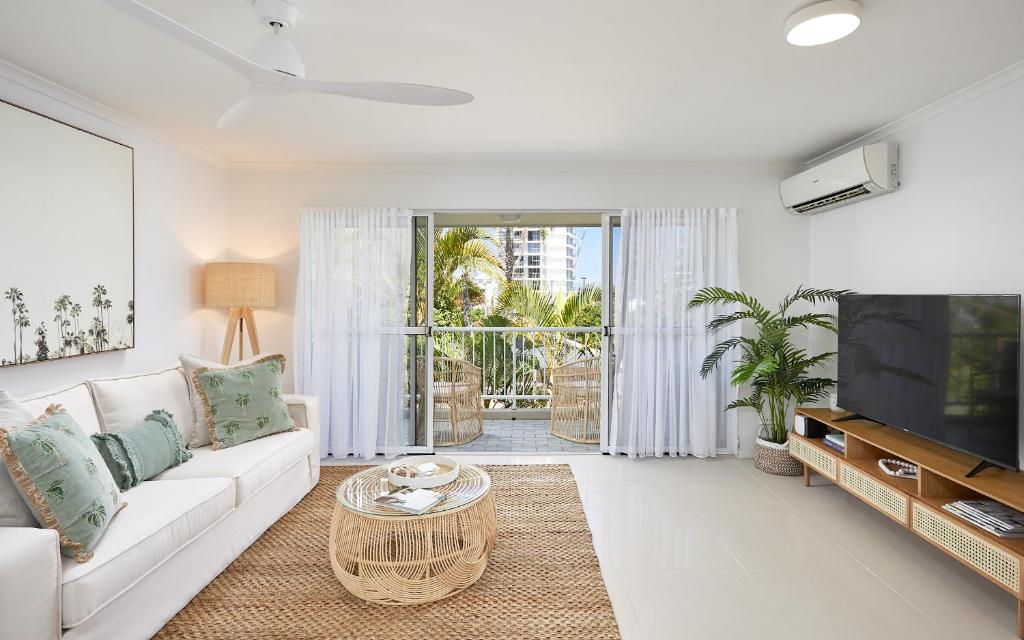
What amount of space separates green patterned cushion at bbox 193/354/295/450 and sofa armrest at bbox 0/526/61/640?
1341 mm

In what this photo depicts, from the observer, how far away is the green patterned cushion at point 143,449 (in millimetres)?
2383

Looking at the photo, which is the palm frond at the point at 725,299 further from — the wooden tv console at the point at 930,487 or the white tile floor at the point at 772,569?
the white tile floor at the point at 772,569

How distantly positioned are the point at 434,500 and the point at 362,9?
2027 mm

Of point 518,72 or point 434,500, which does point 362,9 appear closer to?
point 518,72

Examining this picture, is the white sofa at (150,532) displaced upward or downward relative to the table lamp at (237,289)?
downward

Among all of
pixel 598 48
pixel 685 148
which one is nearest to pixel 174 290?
pixel 598 48

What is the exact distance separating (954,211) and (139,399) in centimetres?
455

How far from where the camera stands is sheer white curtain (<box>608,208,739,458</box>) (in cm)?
444

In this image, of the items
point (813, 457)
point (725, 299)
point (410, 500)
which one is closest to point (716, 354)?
point (725, 299)

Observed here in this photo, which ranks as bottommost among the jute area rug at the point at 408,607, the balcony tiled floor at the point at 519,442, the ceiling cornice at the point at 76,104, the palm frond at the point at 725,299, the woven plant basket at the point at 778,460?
the jute area rug at the point at 408,607

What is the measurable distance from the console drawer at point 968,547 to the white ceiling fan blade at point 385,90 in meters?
2.72

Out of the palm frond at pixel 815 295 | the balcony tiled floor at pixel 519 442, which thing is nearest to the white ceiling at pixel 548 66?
the palm frond at pixel 815 295

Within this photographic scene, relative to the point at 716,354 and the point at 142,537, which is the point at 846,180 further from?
the point at 142,537

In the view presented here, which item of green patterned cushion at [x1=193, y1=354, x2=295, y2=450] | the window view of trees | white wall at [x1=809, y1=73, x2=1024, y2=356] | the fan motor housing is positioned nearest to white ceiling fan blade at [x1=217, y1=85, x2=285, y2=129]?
the fan motor housing
